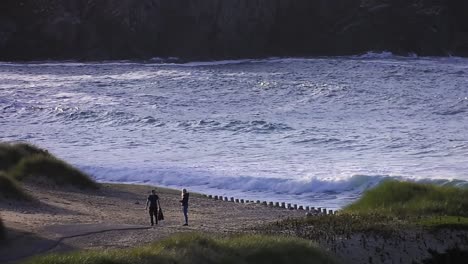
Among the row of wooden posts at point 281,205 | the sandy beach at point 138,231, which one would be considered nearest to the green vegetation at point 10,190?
the sandy beach at point 138,231

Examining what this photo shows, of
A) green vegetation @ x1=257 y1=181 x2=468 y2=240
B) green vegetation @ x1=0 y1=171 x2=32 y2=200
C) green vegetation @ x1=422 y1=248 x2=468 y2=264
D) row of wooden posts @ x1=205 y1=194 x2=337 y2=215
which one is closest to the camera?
green vegetation @ x1=422 y1=248 x2=468 y2=264

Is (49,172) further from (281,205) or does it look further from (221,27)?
(221,27)

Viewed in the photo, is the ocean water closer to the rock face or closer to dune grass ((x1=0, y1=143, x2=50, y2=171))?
dune grass ((x1=0, y1=143, x2=50, y2=171))

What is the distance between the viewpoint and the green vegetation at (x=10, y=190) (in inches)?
652

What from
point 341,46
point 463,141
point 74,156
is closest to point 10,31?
point 341,46

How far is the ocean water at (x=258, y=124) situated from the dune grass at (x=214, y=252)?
9.28 meters

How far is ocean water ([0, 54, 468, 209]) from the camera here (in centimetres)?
2375

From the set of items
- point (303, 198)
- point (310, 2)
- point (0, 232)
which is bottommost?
point (303, 198)

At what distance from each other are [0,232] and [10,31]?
70966mm

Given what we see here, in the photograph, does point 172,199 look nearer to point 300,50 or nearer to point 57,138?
point 57,138

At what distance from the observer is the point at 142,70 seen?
205 ft

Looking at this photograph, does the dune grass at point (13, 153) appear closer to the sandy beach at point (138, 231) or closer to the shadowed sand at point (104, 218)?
the shadowed sand at point (104, 218)

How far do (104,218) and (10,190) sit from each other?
86.9 inches

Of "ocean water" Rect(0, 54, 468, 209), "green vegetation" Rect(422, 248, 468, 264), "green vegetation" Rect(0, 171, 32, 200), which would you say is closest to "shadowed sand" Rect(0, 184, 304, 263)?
"green vegetation" Rect(0, 171, 32, 200)
